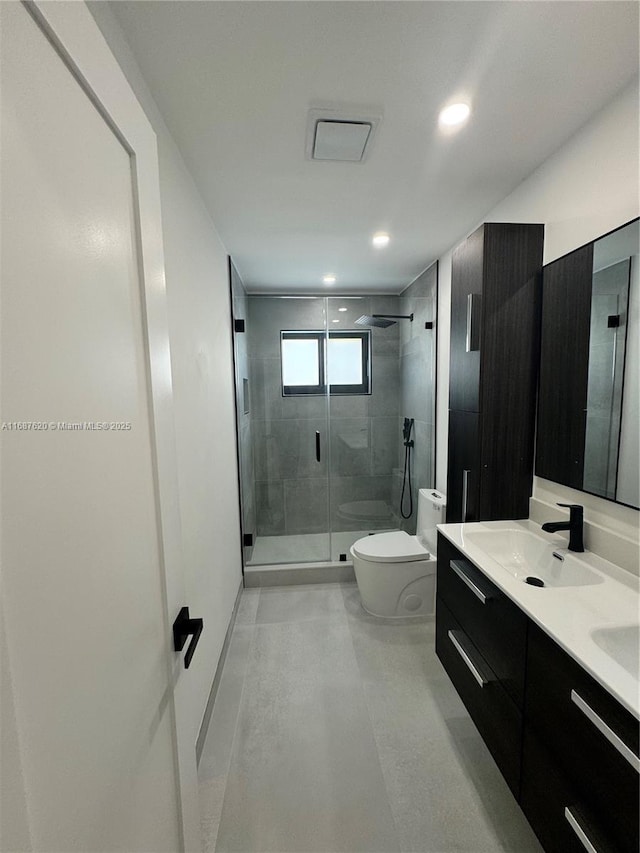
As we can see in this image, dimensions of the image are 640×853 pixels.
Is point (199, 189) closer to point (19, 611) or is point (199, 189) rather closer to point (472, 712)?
point (19, 611)

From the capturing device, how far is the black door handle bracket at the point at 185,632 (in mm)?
824

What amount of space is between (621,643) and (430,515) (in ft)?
5.22

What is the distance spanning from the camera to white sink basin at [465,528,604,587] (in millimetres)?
1277

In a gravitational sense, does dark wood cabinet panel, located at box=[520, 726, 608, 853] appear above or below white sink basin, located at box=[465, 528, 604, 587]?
below

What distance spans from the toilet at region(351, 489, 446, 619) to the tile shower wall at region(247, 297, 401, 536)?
90cm

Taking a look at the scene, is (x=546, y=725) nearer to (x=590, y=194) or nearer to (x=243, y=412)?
(x=590, y=194)

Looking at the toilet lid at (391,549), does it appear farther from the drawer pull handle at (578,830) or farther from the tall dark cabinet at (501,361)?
the drawer pull handle at (578,830)

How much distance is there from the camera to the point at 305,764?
57.3 inches

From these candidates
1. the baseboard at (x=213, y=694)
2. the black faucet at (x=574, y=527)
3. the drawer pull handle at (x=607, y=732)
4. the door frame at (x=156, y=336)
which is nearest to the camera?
the door frame at (x=156, y=336)

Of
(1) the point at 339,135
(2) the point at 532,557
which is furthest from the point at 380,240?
(2) the point at 532,557

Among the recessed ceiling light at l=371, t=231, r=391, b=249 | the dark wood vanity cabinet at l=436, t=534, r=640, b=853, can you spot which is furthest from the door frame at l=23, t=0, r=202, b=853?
the recessed ceiling light at l=371, t=231, r=391, b=249

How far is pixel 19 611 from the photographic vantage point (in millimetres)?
396

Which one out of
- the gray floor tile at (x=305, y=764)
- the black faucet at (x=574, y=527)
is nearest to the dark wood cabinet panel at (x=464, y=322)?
the black faucet at (x=574, y=527)

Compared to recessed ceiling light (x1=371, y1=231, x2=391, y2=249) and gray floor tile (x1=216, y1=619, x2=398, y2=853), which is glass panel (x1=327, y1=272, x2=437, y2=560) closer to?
recessed ceiling light (x1=371, y1=231, x2=391, y2=249)
